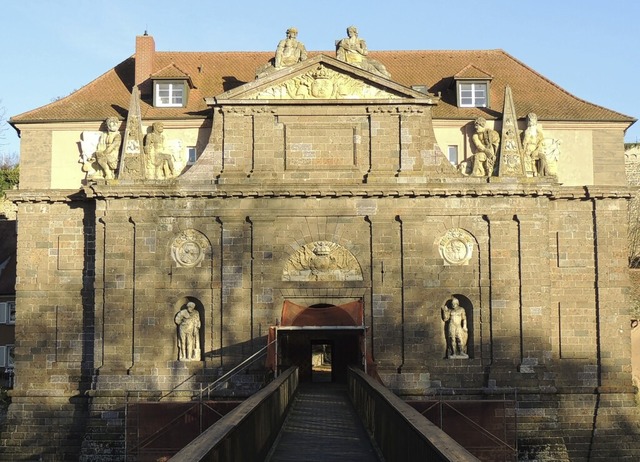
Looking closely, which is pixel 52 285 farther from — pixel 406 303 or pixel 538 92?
→ pixel 538 92

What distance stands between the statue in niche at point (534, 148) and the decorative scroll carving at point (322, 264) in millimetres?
7071

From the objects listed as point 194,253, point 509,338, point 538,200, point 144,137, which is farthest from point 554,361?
point 144,137

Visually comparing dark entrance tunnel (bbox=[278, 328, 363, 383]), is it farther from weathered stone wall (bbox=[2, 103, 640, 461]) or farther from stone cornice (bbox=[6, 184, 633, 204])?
stone cornice (bbox=[6, 184, 633, 204])

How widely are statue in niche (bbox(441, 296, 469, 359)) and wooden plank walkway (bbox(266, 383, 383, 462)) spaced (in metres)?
6.68

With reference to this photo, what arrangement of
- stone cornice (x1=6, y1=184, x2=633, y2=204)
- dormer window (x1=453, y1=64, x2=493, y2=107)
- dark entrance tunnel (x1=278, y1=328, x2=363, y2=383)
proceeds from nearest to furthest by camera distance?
stone cornice (x1=6, y1=184, x2=633, y2=204)
dormer window (x1=453, y1=64, x2=493, y2=107)
dark entrance tunnel (x1=278, y1=328, x2=363, y2=383)

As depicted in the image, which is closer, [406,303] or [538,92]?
[406,303]

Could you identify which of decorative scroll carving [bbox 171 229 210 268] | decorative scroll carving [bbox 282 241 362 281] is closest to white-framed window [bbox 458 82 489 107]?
decorative scroll carving [bbox 282 241 362 281]

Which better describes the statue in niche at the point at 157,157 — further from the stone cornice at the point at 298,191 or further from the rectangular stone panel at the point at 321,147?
the rectangular stone panel at the point at 321,147

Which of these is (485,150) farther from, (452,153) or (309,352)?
(309,352)

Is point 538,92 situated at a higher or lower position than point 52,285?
higher

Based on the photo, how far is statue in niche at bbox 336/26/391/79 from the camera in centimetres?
3269

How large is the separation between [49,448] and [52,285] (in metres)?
5.59

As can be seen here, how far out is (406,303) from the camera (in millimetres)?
32312

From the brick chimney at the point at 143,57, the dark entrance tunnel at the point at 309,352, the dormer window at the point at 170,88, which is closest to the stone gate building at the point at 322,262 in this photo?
the dormer window at the point at 170,88
